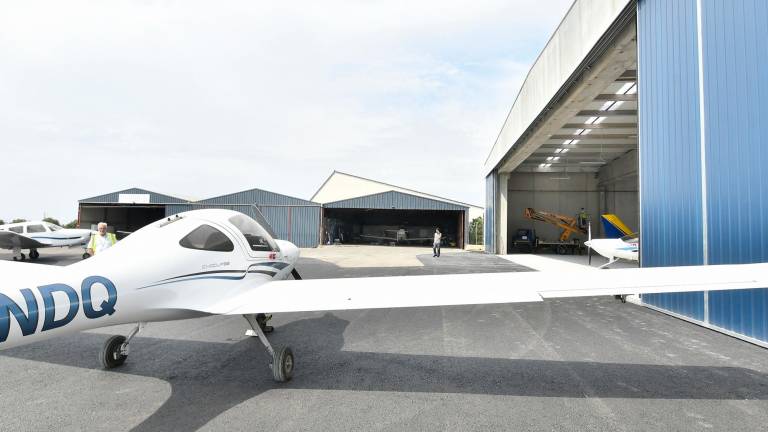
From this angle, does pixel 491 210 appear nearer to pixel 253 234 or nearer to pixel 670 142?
pixel 670 142

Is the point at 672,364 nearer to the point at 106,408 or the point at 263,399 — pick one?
the point at 263,399

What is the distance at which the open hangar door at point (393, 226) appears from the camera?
3722 cm

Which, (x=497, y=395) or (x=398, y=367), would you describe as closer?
(x=497, y=395)

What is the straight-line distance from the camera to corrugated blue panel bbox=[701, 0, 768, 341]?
15.3 feet

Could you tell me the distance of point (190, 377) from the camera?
3.76 metres

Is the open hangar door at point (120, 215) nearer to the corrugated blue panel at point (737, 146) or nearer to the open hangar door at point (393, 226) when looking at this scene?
the open hangar door at point (393, 226)

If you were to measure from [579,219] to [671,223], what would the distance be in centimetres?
2013

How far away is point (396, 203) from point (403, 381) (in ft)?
95.6

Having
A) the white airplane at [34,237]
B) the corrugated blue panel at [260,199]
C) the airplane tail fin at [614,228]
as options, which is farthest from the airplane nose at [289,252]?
the corrugated blue panel at [260,199]

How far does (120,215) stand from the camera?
130ft

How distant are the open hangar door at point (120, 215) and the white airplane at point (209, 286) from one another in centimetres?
3382

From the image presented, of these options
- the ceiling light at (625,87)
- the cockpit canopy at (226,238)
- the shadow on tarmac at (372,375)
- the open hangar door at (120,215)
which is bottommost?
the shadow on tarmac at (372,375)

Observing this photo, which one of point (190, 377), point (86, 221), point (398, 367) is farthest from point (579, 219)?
point (86, 221)

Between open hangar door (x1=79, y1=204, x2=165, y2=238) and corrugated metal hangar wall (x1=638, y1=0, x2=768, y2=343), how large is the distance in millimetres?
36183
